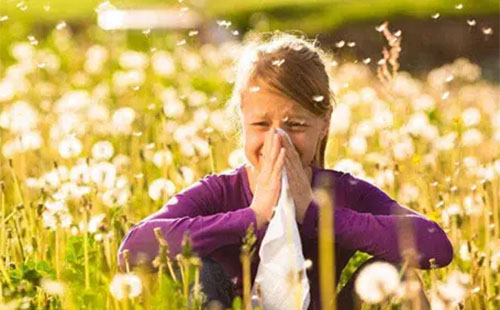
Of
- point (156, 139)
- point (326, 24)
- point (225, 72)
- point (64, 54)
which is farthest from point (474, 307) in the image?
point (326, 24)

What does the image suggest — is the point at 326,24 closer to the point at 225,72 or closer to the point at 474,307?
the point at 225,72

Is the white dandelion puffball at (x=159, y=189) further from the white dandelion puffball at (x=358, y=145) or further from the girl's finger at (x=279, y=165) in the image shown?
the white dandelion puffball at (x=358, y=145)

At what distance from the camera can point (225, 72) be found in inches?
307

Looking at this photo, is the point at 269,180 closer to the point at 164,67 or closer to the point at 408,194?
the point at 408,194

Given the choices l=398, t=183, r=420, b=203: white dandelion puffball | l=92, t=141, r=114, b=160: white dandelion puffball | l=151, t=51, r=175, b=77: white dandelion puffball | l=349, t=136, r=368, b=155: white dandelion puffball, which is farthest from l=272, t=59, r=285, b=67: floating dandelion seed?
l=151, t=51, r=175, b=77: white dandelion puffball

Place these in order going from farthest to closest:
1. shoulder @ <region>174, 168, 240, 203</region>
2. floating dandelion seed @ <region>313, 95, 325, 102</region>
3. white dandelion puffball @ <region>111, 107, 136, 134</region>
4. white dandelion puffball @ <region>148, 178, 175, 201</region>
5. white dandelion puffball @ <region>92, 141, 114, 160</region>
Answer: white dandelion puffball @ <region>111, 107, 136, 134</region> < white dandelion puffball @ <region>92, 141, 114, 160</region> < white dandelion puffball @ <region>148, 178, 175, 201</region> < shoulder @ <region>174, 168, 240, 203</region> < floating dandelion seed @ <region>313, 95, 325, 102</region>

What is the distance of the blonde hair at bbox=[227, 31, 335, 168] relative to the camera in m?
3.10

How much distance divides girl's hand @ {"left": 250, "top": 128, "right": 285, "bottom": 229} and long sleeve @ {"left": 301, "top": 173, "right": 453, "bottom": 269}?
0.33ft

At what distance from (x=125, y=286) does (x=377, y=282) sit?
1.78 feet

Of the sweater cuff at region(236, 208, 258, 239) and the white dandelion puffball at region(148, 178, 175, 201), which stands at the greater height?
the sweater cuff at region(236, 208, 258, 239)

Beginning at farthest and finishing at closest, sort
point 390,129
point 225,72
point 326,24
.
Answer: point 326,24 → point 225,72 → point 390,129

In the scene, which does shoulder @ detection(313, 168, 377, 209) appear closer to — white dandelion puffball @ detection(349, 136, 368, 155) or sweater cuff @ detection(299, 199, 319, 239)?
sweater cuff @ detection(299, 199, 319, 239)

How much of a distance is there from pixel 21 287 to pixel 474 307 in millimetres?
1159

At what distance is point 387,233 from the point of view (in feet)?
9.93
